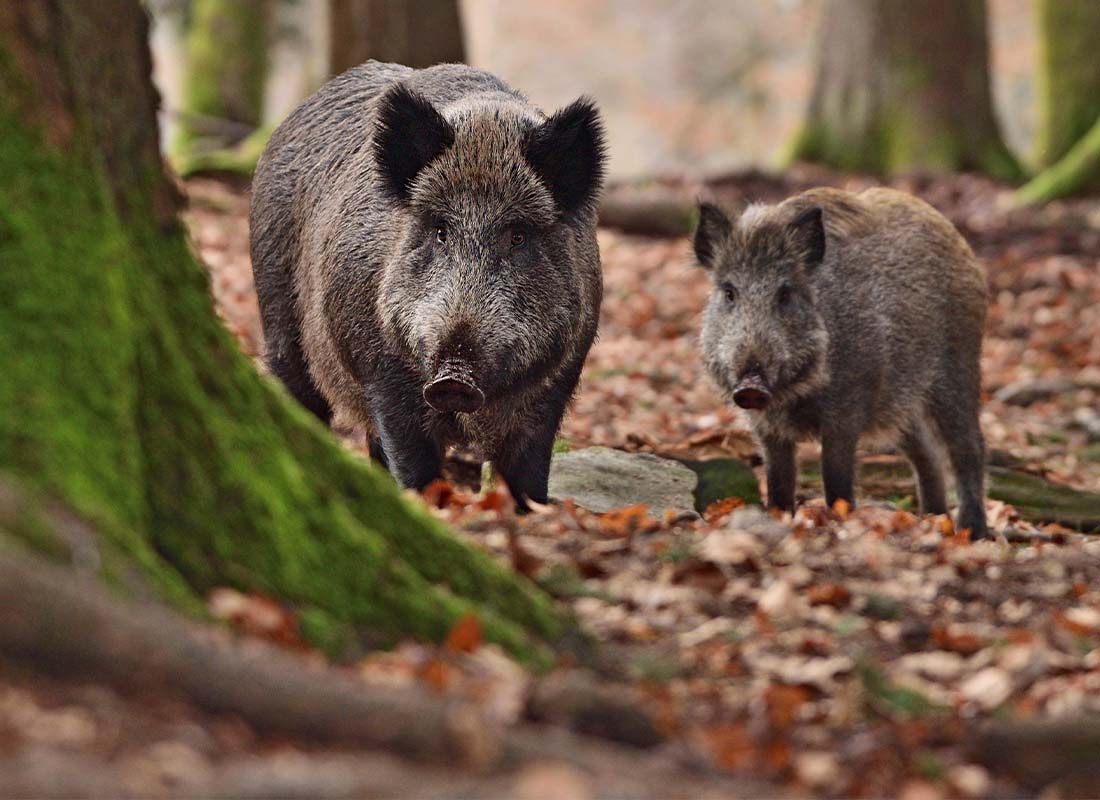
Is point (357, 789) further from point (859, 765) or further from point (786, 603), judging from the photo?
point (786, 603)

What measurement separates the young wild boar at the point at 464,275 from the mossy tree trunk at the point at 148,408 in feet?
6.82

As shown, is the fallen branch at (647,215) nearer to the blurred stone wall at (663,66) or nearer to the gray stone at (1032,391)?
the gray stone at (1032,391)

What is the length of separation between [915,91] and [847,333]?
1202 centimetres

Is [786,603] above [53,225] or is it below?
below

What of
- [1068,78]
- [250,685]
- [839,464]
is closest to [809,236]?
[839,464]

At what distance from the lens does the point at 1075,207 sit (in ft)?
54.2

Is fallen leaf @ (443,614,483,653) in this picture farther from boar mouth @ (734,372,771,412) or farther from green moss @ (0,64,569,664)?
boar mouth @ (734,372,771,412)

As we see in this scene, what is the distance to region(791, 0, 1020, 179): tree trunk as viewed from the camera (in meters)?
19.3

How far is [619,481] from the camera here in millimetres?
7273

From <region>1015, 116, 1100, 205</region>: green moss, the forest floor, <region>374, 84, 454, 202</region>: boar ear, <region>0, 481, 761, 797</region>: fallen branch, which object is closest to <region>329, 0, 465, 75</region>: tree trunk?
<region>1015, 116, 1100, 205</region>: green moss

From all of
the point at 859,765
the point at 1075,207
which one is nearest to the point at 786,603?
the point at 859,765

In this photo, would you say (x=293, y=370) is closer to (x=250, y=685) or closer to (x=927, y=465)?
(x=927, y=465)

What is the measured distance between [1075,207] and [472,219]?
1165cm

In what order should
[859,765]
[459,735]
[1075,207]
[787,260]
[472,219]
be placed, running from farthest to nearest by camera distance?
[1075,207], [787,260], [472,219], [859,765], [459,735]
